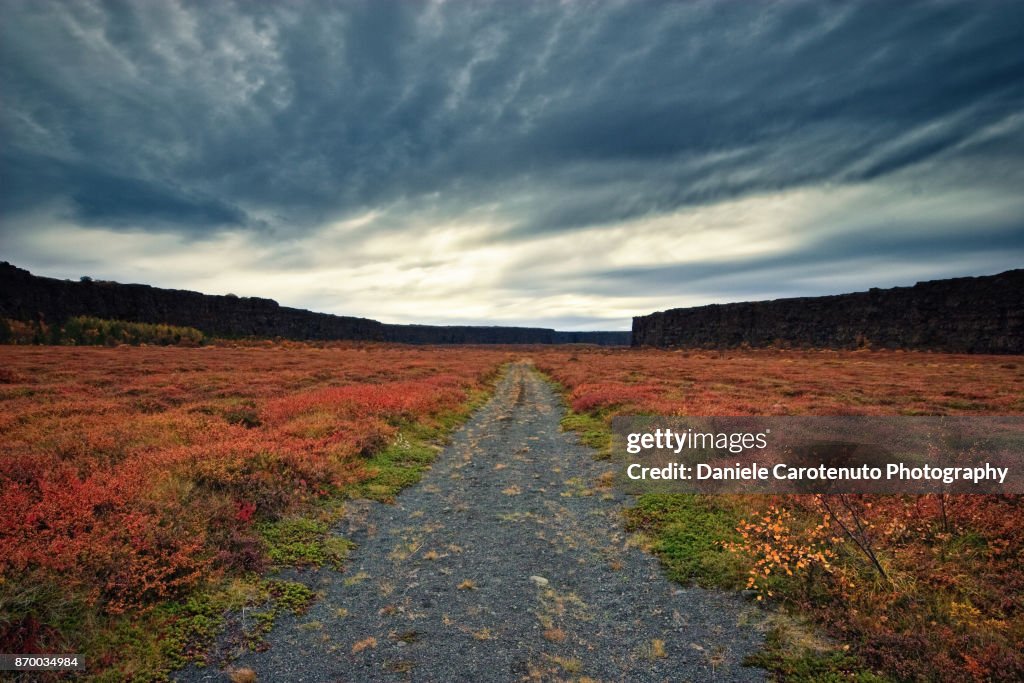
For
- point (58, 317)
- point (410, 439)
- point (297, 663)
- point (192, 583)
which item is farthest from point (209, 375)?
point (58, 317)

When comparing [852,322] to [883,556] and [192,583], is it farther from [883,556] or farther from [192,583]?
[192,583]

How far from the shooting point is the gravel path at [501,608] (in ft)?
15.3

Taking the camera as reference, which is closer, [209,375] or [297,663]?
[297,663]

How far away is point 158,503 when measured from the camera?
6820 mm

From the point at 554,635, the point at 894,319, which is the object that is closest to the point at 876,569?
the point at 554,635

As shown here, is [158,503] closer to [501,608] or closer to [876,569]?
[501,608]

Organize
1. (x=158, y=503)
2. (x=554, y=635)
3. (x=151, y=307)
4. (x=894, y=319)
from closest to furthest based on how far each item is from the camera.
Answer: (x=554, y=635)
(x=158, y=503)
(x=894, y=319)
(x=151, y=307)

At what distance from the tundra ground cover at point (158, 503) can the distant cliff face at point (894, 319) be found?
78839mm

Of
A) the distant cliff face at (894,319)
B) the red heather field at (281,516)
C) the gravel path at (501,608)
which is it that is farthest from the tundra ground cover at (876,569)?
the distant cliff face at (894,319)

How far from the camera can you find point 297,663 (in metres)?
4.73

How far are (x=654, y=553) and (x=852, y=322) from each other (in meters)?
95.6

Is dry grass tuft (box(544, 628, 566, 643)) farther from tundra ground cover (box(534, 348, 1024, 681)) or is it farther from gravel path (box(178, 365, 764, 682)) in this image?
tundra ground cover (box(534, 348, 1024, 681))

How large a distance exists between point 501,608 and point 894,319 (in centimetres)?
Result: 9310

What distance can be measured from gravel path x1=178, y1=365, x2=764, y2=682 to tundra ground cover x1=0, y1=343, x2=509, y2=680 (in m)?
0.90
